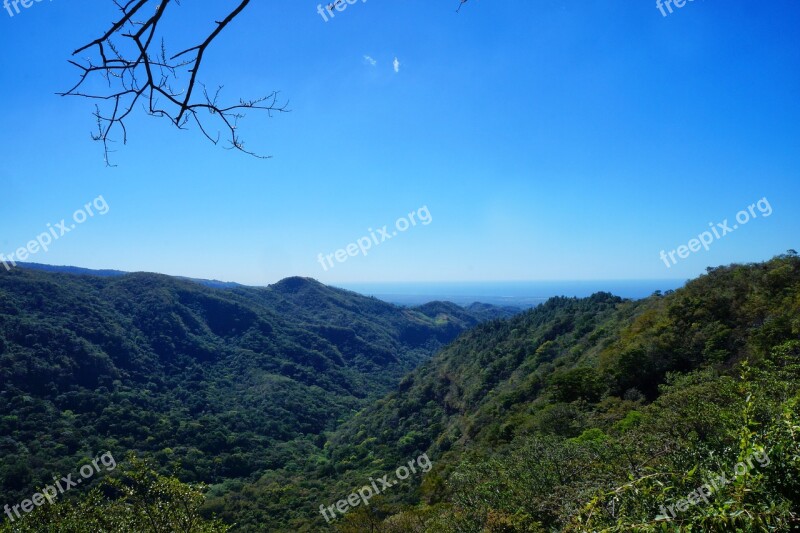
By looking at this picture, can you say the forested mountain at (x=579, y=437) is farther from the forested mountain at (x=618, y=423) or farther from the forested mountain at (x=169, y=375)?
the forested mountain at (x=169, y=375)

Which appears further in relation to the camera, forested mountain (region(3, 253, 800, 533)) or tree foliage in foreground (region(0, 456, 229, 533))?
tree foliage in foreground (region(0, 456, 229, 533))

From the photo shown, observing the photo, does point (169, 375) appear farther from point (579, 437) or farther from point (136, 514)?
point (579, 437)

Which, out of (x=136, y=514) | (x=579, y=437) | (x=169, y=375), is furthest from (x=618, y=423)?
(x=169, y=375)

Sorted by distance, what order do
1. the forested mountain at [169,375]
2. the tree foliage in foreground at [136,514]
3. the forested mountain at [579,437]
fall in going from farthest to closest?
the forested mountain at [169,375]
the tree foliage in foreground at [136,514]
the forested mountain at [579,437]

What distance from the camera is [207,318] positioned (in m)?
128

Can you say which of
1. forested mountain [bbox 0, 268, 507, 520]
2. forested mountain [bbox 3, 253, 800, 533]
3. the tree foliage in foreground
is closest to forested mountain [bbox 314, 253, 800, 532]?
forested mountain [bbox 3, 253, 800, 533]

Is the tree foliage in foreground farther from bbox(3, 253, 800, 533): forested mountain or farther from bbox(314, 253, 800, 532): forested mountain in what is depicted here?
bbox(314, 253, 800, 532): forested mountain

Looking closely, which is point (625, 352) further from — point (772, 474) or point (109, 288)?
point (109, 288)

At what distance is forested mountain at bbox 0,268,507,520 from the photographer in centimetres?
6078

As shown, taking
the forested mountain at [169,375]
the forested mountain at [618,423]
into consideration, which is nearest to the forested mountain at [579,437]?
the forested mountain at [618,423]

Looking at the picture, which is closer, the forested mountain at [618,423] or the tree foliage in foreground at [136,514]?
the forested mountain at [618,423]

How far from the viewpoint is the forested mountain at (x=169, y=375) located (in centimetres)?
6078

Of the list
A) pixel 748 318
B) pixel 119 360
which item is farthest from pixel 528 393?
pixel 119 360

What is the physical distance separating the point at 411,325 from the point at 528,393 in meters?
137
